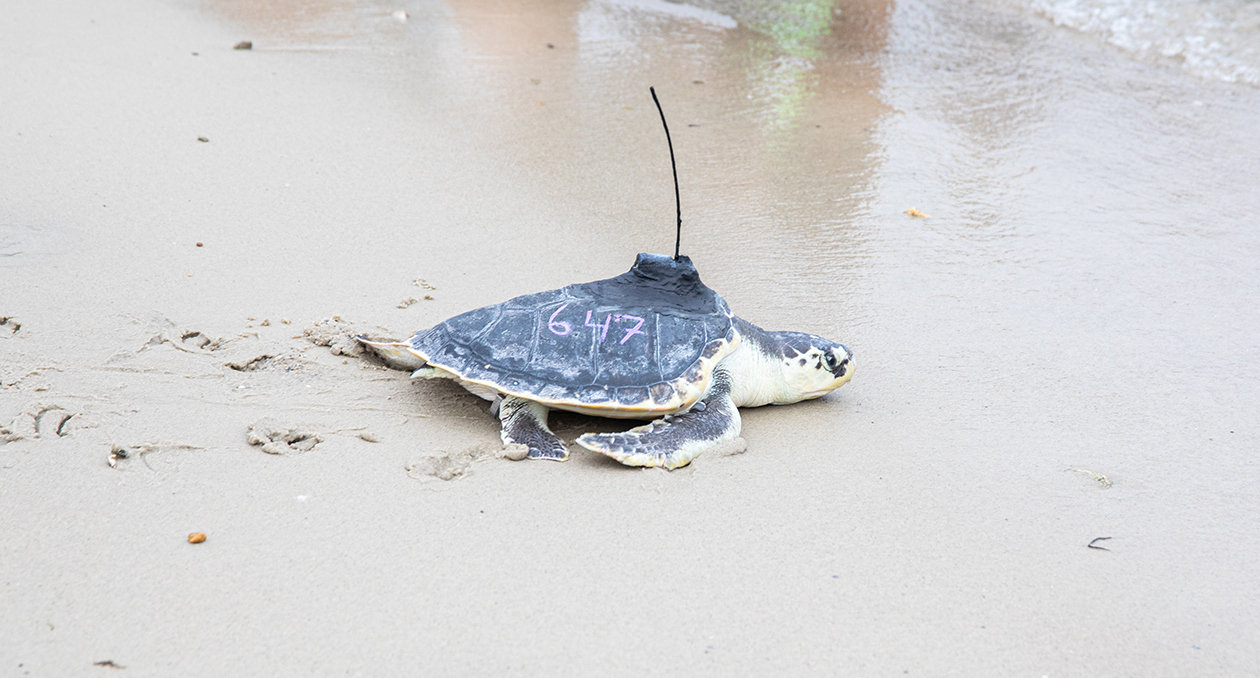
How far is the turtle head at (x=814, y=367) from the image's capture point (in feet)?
9.88

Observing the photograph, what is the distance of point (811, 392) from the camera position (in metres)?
3.07

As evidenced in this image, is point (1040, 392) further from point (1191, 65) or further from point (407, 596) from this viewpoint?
point (1191, 65)

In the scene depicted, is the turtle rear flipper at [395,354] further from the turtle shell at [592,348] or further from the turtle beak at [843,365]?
the turtle beak at [843,365]

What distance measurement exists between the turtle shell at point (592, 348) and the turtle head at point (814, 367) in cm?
24

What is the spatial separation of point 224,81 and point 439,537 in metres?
4.73

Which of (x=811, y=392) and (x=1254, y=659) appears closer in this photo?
(x=1254, y=659)

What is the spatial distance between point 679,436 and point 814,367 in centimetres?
66

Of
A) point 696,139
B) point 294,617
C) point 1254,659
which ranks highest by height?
point 696,139

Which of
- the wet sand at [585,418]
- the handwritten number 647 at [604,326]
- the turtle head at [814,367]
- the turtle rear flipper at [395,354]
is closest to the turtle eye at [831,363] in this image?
the turtle head at [814,367]

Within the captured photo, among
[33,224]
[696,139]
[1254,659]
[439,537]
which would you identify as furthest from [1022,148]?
[33,224]

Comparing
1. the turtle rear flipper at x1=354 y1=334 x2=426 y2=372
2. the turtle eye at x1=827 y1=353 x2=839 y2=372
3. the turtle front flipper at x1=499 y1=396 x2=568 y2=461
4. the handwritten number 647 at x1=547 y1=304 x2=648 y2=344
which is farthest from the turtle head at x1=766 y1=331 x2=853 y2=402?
the turtle rear flipper at x1=354 y1=334 x2=426 y2=372

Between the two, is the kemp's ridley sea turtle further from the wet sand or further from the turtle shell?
the wet sand

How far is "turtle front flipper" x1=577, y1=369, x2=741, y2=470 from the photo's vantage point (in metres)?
2.59

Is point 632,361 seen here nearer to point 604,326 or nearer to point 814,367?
point 604,326
